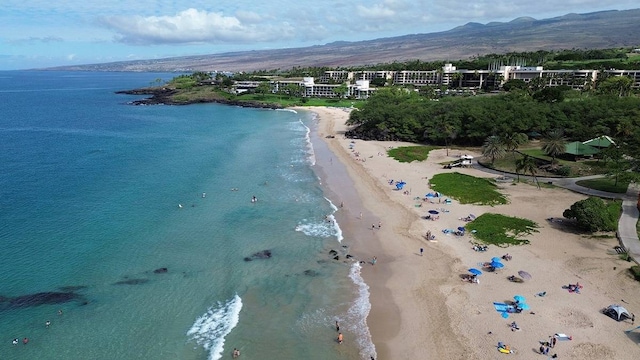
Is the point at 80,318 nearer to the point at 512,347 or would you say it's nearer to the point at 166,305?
the point at 166,305

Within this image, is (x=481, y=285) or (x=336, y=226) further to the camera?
(x=336, y=226)

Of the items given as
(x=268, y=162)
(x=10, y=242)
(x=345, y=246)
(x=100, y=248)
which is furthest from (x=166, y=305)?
(x=268, y=162)

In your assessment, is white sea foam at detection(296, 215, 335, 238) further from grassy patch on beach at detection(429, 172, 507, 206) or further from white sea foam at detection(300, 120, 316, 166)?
white sea foam at detection(300, 120, 316, 166)

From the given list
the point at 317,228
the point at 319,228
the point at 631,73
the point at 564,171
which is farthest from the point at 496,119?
the point at 631,73

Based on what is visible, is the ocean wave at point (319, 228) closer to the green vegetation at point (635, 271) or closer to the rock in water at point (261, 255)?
the rock in water at point (261, 255)

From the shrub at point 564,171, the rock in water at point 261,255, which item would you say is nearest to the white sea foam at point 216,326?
the rock in water at point 261,255

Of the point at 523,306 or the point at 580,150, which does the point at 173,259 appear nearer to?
the point at 523,306
